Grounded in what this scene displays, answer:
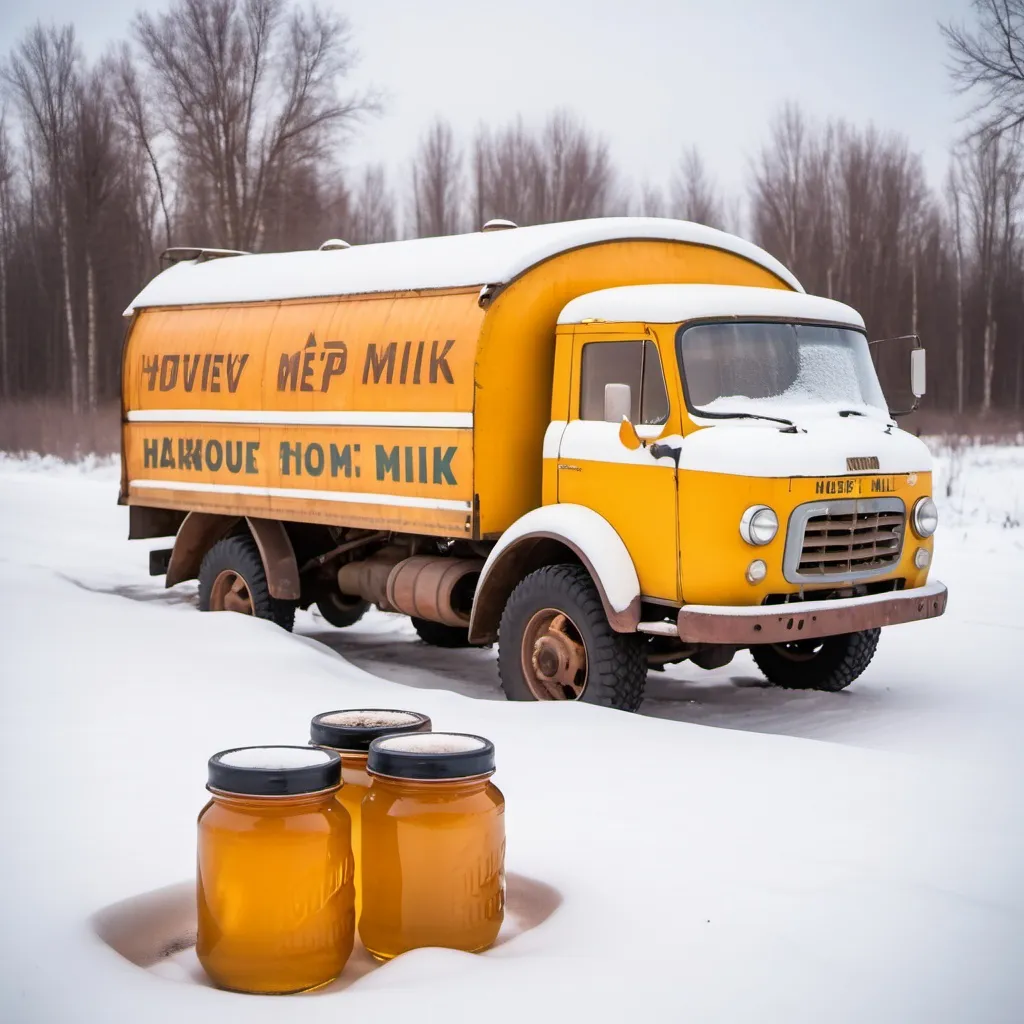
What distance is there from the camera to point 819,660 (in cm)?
928

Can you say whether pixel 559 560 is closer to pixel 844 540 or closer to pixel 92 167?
pixel 844 540

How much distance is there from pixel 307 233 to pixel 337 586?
105ft

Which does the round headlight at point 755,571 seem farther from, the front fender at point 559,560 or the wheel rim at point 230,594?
the wheel rim at point 230,594

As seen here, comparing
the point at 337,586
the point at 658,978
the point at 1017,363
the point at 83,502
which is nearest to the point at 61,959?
the point at 658,978

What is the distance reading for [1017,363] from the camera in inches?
2016

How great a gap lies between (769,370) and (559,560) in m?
1.87

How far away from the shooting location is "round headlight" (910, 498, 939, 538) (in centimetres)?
827

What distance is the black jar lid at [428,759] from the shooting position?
12.0ft

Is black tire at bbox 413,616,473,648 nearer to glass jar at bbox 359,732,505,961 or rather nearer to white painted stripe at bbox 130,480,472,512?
white painted stripe at bbox 130,480,472,512

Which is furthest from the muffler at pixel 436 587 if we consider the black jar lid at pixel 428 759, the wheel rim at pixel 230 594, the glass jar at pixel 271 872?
the glass jar at pixel 271 872

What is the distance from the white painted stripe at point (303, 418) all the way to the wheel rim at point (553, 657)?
1398 millimetres

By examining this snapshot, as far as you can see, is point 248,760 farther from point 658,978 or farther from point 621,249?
point 621,249

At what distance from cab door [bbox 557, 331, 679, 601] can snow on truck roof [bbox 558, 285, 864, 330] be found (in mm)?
146

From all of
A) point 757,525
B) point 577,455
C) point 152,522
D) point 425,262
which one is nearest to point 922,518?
point 757,525
